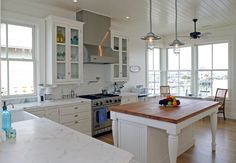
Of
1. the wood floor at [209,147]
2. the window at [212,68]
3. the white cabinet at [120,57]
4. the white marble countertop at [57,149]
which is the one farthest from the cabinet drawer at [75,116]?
the window at [212,68]

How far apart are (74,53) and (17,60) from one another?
45.5 inches

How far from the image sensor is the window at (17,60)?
368cm

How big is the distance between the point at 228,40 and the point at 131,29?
306cm

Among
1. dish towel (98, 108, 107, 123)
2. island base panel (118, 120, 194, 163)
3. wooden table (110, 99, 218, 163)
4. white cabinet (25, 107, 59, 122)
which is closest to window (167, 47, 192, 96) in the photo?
dish towel (98, 108, 107, 123)

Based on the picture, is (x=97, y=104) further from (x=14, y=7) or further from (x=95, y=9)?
(x=14, y=7)

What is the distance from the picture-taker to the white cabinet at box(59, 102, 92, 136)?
12.4ft

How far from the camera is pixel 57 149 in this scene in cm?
134

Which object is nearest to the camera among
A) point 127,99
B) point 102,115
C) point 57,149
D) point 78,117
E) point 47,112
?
point 57,149

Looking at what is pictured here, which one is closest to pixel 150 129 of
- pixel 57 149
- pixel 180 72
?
pixel 57 149

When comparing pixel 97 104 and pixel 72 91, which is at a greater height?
pixel 72 91

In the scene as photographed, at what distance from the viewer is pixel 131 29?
6152 mm

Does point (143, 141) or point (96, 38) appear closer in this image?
point (143, 141)

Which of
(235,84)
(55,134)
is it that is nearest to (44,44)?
(55,134)

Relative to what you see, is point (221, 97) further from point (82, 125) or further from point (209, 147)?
point (82, 125)
